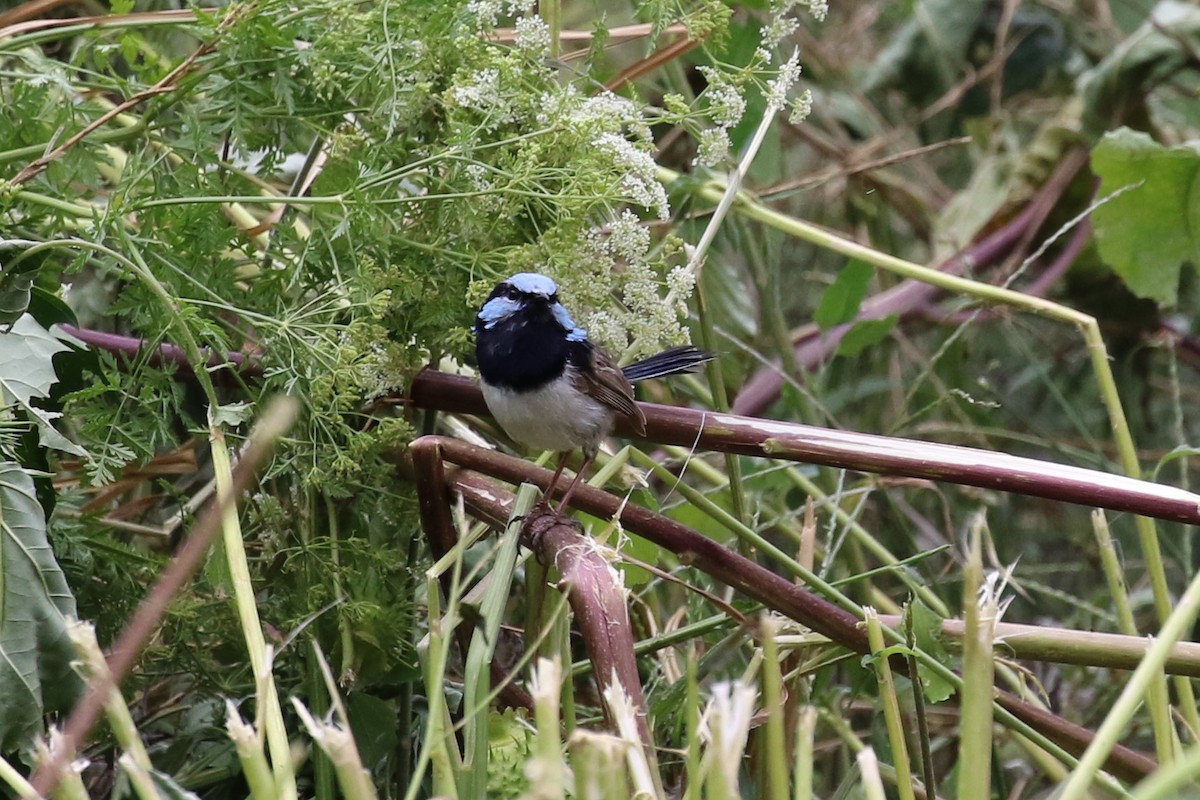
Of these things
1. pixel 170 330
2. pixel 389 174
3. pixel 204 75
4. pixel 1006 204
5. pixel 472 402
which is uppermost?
pixel 204 75

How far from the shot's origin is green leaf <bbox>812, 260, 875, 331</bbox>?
2656 millimetres

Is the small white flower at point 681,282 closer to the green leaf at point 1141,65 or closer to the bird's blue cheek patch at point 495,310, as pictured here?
the bird's blue cheek patch at point 495,310

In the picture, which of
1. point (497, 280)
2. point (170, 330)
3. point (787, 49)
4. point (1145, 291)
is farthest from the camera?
point (787, 49)

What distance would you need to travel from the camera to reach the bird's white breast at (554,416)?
1.95 m

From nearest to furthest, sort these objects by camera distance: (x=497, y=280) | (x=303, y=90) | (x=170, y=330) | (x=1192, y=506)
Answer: (x=1192, y=506) < (x=170, y=330) < (x=497, y=280) < (x=303, y=90)

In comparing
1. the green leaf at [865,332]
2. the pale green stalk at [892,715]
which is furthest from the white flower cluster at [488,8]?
the green leaf at [865,332]

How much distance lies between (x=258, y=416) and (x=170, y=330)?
179mm

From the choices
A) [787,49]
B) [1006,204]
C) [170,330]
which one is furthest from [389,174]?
[1006,204]

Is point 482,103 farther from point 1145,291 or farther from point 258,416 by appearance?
point 1145,291

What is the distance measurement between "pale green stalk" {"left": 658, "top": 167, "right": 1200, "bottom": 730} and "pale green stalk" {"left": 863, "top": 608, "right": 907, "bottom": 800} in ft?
2.00

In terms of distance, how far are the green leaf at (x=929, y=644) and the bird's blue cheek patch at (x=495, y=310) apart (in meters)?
0.72

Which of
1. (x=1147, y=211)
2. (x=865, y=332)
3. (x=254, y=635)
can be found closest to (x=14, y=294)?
(x=254, y=635)

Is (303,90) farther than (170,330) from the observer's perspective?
Yes

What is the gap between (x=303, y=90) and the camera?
1.83 meters
